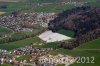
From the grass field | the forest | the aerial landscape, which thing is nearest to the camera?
the aerial landscape

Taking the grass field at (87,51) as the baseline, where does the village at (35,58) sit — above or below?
below

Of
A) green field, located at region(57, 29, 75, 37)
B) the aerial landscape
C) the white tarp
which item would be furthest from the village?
green field, located at region(57, 29, 75, 37)

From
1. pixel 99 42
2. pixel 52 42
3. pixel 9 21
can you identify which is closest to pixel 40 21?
pixel 9 21

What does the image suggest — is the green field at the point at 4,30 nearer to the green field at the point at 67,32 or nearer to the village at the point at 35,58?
the green field at the point at 67,32

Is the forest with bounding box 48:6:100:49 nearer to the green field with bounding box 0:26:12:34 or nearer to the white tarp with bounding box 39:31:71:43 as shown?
the white tarp with bounding box 39:31:71:43

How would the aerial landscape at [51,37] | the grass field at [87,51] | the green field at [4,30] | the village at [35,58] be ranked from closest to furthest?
the village at [35,58] → the aerial landscape at [51,37] → the grass field at [87,51] → the green field at [4,30]

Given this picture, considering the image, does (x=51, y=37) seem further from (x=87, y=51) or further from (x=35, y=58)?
(x=35, y=58)

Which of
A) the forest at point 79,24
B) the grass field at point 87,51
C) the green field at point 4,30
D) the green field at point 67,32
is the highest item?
the grass field at point 87,51

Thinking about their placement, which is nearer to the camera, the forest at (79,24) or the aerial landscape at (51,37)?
the aerial landscape at (51,37)

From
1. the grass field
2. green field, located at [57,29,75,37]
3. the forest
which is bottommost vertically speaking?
green field, located at [57,29,75,37]

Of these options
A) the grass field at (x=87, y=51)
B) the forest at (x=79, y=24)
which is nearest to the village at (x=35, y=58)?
the grass field at (x=87, y=51)
